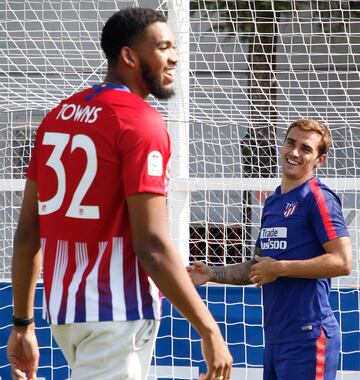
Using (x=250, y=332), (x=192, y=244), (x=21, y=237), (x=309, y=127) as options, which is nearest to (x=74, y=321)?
(x=21, y=237)

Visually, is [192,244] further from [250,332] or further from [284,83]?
[284,83]

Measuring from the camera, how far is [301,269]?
427 cm

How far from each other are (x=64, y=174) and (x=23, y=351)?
0.62 metres

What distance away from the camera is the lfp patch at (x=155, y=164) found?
278 centimetres

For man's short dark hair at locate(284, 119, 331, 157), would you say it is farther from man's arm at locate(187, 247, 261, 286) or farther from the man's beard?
the man's beard

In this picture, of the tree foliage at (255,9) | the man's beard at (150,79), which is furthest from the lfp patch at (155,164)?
the tree foliage at (255,9)

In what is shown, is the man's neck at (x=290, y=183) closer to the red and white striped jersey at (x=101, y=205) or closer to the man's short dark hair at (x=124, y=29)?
the man's short dark hair at (x=124, y=29)

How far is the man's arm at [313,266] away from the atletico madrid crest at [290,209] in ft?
0.71

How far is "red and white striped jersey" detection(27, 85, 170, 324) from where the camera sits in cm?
281

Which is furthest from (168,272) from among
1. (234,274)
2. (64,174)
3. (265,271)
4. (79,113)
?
(234,274)

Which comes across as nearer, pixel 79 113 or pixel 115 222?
pixel 115 222

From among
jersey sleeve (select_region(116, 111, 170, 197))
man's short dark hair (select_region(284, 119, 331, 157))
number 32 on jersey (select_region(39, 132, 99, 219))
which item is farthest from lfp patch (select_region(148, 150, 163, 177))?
man's short dark hair (select_region(284, 119, 331, 157))

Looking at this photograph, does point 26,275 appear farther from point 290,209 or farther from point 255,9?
point 255,9

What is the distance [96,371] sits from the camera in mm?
2832
